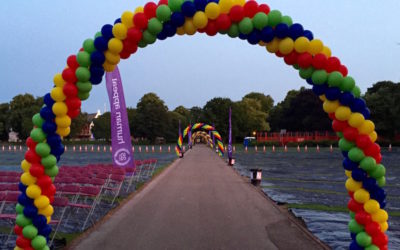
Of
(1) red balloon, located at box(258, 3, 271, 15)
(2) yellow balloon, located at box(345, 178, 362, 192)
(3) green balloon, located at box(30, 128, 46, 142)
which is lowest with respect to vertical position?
(2) yellow balloon, located at box(345, 178, 362, 192)

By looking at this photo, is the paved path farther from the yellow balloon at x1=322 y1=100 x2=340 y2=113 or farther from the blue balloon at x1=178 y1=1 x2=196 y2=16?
the blue balloon at x1=178 y1=1 x2=196 y2=16

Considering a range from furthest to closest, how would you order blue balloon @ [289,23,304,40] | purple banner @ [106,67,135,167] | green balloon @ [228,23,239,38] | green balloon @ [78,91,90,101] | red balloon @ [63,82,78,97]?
purple banner @ [106,67,135,167] < green balloon @ [78,91,90,101] < red balloon @ [63,82,78,97] < green balloon @ [228,23,239,38] < blue balloon @ [289,23,304,40]

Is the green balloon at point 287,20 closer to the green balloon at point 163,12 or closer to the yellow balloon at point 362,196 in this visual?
the green balloon at point 163,12

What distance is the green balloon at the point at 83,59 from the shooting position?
527 centimetres

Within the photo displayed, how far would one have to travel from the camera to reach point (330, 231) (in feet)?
28.1

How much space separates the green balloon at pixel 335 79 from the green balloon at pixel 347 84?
0.16 ft

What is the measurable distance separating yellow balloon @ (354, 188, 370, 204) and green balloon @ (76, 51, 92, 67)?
3.61 m

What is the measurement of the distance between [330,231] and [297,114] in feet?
253

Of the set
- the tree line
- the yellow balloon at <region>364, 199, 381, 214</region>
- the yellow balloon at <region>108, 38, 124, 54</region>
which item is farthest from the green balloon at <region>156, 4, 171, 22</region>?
the tree line

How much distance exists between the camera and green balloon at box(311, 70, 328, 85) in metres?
4.80

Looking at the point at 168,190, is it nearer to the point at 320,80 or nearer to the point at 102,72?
the point at 102,72

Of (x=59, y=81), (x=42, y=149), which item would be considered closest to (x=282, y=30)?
(x=59, y=81)

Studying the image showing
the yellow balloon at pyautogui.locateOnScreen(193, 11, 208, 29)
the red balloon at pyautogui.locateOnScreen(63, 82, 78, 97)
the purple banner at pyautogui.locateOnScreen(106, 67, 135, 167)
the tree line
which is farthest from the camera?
the tree line

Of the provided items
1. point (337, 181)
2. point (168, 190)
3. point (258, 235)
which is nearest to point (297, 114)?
point (337, 181)
